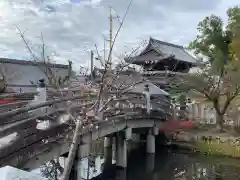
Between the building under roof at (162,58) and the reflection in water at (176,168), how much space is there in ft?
37.7

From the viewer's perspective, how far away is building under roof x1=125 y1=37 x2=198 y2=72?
92.6ft

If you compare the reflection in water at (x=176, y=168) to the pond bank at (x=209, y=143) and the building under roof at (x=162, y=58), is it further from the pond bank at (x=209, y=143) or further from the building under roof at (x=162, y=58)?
the building under roof at (x=162, y=58)

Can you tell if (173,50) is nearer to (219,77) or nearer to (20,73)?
(219,77)

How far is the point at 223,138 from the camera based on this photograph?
17.7 meters

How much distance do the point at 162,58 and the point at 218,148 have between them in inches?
487

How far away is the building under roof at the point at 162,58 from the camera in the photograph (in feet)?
92.6

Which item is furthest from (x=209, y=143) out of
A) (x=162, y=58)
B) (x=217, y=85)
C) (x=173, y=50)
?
(x=173, y=50)

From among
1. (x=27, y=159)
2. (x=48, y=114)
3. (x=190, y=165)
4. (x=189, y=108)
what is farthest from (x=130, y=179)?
(x=189, y=108)

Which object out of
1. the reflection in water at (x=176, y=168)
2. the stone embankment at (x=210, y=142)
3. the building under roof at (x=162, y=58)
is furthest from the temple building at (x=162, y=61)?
the reflection in water at (x=176, y=168)

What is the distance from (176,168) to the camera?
14.4 metres

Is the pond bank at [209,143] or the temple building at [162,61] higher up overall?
the temple building at [162,61]

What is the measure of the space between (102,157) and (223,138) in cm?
720

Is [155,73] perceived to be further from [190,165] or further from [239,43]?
[190,165]

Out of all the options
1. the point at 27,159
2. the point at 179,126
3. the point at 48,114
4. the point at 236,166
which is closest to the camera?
the point at 27,159
